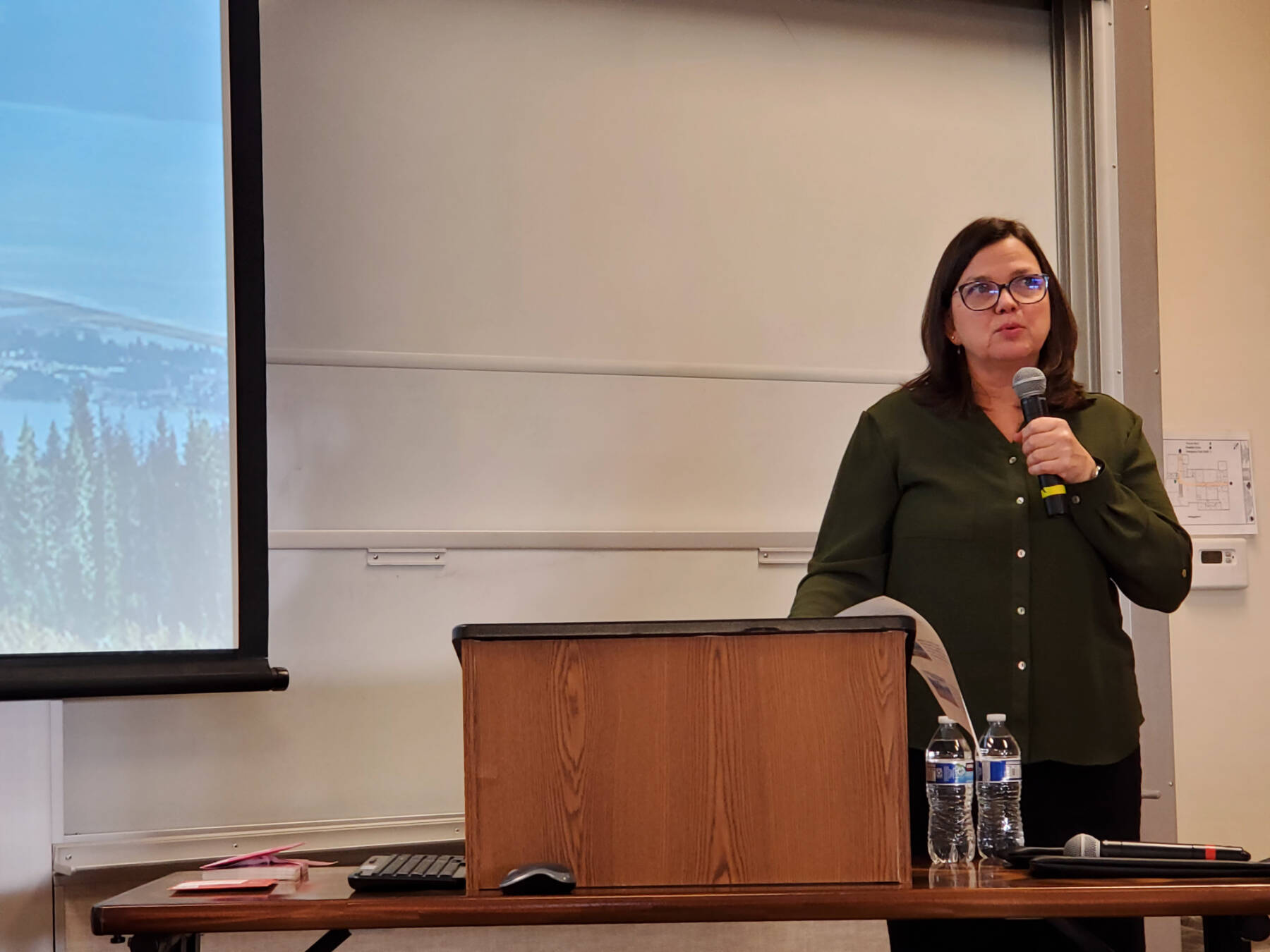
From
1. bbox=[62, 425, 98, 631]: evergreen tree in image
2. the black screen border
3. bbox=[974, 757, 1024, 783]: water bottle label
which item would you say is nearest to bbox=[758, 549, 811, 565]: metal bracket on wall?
the black screen border

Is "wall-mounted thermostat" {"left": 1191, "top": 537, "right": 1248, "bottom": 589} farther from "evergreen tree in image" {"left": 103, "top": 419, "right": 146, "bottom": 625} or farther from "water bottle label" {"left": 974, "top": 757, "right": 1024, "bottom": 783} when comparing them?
"evergreen tree in image" {"left": 103, "top": 419, "right": 146, "bottom": 625}

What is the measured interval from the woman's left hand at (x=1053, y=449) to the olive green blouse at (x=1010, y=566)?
4.6 inches

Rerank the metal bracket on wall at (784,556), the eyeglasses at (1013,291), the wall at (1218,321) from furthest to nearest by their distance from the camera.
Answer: the wall at (1218,321) < the metal bracket on wall at (784,556) < the eyeglasses at (1013,291)

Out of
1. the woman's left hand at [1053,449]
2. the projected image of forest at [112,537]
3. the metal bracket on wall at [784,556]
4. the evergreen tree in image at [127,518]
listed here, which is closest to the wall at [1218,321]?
the metal bracket on wall at [784,556]

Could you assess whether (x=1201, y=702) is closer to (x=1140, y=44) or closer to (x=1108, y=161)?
(x=1108, y=161)

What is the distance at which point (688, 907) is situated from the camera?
1.11 meters

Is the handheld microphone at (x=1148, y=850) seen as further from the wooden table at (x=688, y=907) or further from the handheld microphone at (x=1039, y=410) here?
the handheld microphone at (x=1039, y=410)

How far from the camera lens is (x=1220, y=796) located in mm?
2902

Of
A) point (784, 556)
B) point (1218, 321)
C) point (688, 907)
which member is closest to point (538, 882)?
point (688, 907)

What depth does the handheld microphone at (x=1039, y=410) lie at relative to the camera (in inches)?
60.2

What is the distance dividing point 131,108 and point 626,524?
1.24 metres

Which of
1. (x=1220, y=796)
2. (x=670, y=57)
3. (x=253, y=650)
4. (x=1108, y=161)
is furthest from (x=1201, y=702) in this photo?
(x=253, y=650)

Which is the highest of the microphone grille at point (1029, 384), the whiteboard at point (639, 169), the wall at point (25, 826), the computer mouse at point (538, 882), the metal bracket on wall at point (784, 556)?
the whiteboard at point (639, 169)

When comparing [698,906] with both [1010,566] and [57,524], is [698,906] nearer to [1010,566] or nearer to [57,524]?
[1010,566]
